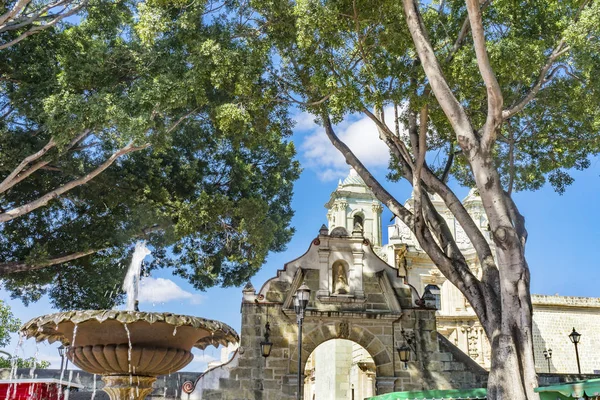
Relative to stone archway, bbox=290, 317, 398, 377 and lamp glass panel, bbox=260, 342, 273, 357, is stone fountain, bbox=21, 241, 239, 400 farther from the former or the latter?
stone archway, bbox=290, 317, 398, 377

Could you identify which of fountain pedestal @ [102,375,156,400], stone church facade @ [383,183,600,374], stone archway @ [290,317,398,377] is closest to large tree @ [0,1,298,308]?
stone archway @ [290,317,398,377]

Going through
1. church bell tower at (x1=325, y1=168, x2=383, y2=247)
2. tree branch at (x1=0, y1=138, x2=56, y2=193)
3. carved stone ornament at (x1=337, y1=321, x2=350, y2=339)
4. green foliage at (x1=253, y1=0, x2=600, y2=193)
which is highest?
church bell tower at (x1=325, y1=168, x2=383, y2=247)

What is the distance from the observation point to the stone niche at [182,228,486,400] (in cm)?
1397

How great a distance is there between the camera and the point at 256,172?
19.1 meters

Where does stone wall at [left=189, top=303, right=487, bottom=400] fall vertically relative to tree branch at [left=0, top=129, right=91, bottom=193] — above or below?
below

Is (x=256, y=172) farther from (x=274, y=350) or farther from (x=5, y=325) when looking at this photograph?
(x=5, y=325)

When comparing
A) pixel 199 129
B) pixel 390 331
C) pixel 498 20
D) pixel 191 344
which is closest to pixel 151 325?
pixel 191 344

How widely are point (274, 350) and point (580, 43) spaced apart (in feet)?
30.3

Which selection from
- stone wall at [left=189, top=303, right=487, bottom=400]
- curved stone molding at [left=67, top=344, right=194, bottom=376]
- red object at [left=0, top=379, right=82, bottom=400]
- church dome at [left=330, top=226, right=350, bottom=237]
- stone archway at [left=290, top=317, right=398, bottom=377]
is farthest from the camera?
church dome at [left=330, top=226, right=350, bottom=237]

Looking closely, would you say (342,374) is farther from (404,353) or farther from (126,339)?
(126,339)

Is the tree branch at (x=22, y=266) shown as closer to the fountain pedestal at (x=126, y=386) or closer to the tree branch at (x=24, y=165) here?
the tree branch at (x=24, y=165)

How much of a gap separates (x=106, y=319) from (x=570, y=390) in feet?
22.8

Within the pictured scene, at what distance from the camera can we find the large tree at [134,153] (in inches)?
496

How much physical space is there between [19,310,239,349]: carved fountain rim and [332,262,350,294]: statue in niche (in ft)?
21.5
